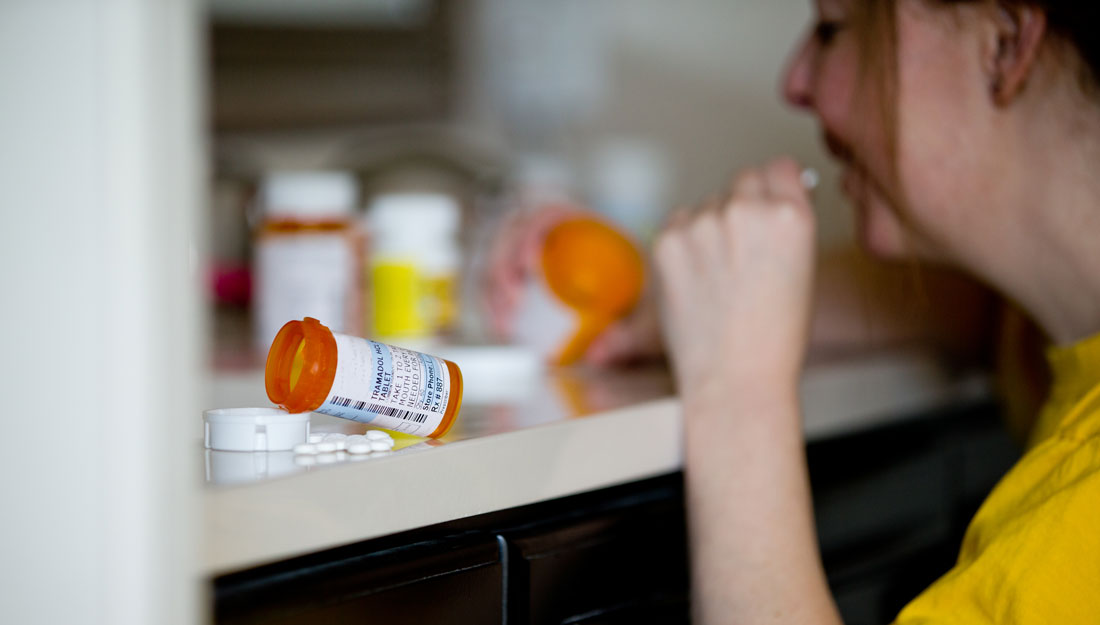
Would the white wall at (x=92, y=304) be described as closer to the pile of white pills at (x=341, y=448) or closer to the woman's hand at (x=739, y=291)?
the pile of white pills at (x=341, y=448)

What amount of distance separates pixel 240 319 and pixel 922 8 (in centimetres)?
90

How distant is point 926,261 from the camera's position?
800mm

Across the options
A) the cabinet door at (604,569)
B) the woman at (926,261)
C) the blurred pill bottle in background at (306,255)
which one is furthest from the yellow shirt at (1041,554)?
the blurred pill bottle in background at (306,255)

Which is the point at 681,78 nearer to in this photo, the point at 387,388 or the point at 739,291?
the point at 739,291

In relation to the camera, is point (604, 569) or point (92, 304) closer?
point (92, 304)

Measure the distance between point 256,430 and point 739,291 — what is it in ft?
1.14

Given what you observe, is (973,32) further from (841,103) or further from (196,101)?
(196,101)

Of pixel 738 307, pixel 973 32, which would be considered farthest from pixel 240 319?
pixel 973 32

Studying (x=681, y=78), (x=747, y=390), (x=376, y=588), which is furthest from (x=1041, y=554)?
(x=681, y=78)

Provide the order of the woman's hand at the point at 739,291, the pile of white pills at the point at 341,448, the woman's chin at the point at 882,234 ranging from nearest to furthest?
the pile of white pills at the point at 341,448
the woman's hand at the point at 739,291
the woman's chin at the point at 882,234

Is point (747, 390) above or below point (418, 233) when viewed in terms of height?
below

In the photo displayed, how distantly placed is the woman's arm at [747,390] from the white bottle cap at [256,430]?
257 millimetres

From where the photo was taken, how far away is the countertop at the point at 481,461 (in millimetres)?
336

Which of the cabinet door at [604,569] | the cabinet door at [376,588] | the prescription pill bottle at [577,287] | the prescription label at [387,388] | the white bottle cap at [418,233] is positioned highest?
the white bottle cap at [418,233]
